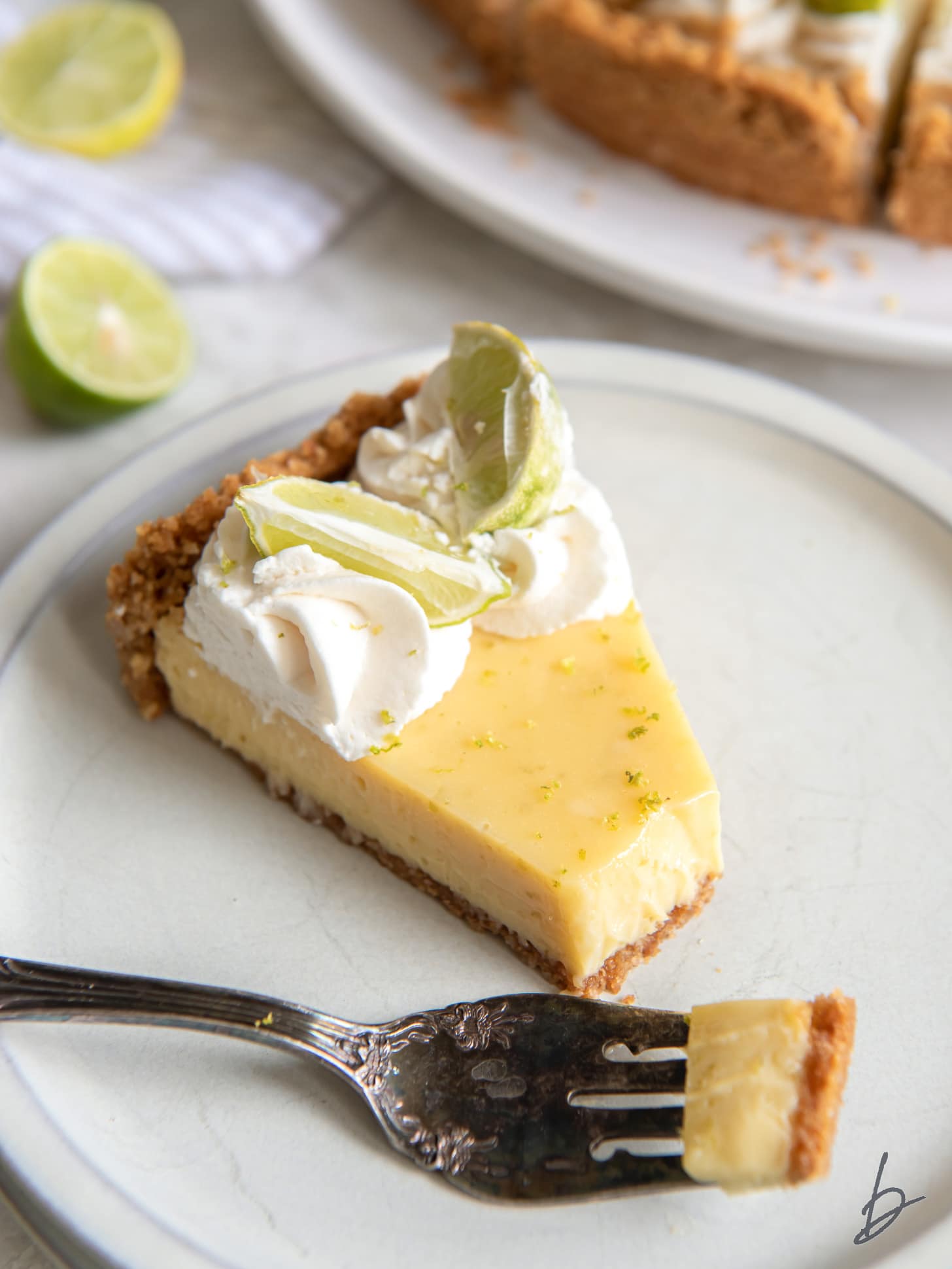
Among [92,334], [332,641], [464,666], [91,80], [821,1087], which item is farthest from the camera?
[91,80]

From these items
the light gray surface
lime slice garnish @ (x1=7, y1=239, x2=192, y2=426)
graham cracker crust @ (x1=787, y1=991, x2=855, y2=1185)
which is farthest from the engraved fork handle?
lime slice garnish @ (x1=7, y1=239, x2=192, y2=426)

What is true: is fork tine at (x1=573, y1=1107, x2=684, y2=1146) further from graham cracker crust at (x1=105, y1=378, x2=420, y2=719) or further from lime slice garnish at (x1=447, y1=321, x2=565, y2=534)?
graham cracker crust at (x1=105, y1=378, x2=420, y2=719)

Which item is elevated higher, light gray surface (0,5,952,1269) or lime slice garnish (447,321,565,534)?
lime slice garnish (447,321,565,534)

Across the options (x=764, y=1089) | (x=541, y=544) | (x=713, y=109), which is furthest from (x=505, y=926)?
(x=713, y=109)

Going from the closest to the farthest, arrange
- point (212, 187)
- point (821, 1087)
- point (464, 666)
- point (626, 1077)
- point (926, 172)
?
point (821, 1087) → point (626, 1077) → point (464, 666) → point (926, 172) → point (212, 187)

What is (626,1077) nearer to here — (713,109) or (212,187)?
(713,109)

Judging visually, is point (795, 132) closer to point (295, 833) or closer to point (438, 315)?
point (438, 315)
